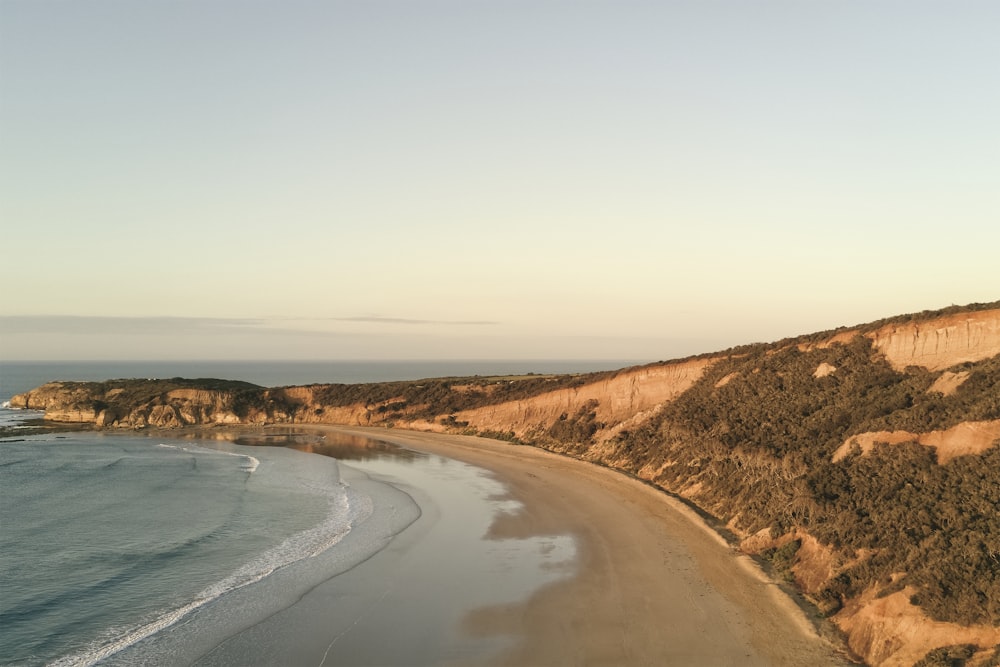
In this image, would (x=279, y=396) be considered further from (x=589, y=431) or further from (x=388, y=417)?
(x=589, y=431)

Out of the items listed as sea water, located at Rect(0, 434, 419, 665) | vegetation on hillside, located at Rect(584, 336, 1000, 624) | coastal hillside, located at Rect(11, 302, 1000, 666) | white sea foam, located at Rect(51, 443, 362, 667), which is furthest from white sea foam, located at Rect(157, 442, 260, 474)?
vegetation on hillside, located at Rect(584, 336, 1000, 624)

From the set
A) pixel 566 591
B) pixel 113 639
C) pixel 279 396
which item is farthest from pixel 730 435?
pixel 279 396

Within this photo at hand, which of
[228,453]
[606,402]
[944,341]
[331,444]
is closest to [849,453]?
[944,341]

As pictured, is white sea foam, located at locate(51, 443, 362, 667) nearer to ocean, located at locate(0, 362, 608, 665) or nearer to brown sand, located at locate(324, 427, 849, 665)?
ocean, located at locate(0, 362, 608, 665)

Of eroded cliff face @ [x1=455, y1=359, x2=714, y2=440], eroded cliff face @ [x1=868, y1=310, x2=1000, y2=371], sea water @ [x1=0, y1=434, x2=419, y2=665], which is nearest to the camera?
sea water @ [x1=0, y1=434, x2=419, y2=665]

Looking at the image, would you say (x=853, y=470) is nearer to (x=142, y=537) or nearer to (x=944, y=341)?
(x=944, y=341)
